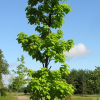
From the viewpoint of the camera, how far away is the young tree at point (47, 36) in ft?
32.4

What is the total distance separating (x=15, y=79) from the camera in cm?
2436

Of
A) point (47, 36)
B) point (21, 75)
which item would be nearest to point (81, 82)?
point (21, 75)

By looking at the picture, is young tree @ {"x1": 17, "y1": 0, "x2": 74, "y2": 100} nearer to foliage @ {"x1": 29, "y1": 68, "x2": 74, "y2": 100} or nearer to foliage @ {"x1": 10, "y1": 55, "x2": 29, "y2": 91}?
foliage @ {"x1": 29, "y1": 68, "x2": 74, "y2": 100}

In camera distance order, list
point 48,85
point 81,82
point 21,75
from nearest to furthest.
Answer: point 48,85
point 21,75
point 81,82

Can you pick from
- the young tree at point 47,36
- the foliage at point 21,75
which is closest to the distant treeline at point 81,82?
the foliage at point 21,75

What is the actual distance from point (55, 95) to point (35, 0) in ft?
19.7

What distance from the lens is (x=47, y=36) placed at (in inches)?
395

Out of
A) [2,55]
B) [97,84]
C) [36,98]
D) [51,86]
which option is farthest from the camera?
[2,55]

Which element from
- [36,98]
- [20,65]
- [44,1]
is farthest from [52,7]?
[20,65]

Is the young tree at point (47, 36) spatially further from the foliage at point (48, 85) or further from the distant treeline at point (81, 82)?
the distant treeline at point (81, 82)

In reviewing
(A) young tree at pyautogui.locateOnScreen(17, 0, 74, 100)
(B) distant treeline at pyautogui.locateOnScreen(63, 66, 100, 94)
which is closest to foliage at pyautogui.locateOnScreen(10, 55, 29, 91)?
(A) young tree at pyautogui.locateOnScreen(17, 0, 74, 100)

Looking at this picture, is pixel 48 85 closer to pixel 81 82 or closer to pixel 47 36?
pixel 47 36

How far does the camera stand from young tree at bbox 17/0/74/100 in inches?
389

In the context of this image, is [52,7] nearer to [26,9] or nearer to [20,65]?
[26,9]
